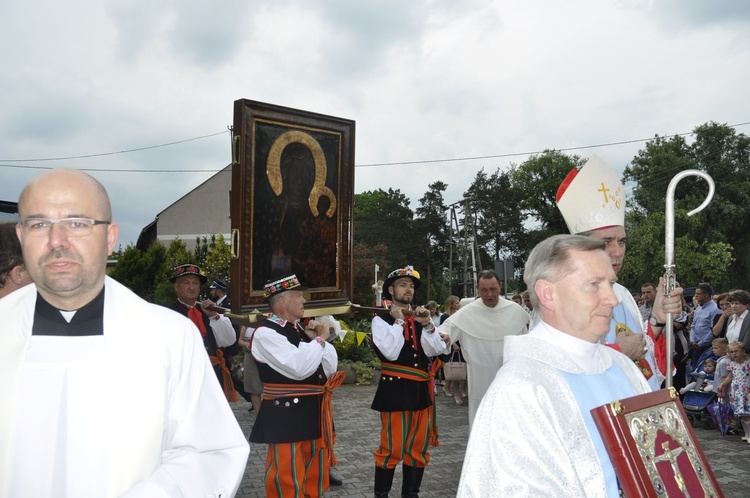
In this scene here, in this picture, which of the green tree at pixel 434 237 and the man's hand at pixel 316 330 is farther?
the green tree at pixel 434 237

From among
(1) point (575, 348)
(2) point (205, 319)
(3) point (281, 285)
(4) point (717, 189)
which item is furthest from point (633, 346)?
(4) point (717, 189)

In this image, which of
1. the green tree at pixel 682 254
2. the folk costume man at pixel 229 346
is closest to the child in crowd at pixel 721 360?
the folk costume man at pixel 229 346

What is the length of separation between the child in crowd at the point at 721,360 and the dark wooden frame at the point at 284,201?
622 cm

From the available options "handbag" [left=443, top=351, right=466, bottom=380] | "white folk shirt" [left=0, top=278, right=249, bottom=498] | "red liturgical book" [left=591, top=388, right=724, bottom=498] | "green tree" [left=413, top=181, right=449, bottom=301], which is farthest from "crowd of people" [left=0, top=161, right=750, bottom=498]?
"green tree" [left=413, top=181, right=449, bottom=301]

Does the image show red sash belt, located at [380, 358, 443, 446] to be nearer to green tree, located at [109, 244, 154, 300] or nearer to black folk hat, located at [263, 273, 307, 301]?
black folk hat, located at [263, 273, 307, 301]

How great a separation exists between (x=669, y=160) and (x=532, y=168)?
14882 millimetres

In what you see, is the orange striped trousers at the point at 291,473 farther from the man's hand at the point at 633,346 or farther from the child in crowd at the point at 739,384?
the child in crowd at the point at 739,384

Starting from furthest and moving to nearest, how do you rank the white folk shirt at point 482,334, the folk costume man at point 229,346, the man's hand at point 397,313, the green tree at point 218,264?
the green tree at point 218,264 → the folk costume man at point 229,346 → the white folk shirt at point 482,334 → the man's hand at point 397,313

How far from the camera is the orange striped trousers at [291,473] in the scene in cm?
479

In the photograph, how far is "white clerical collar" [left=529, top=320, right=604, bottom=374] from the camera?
237 centimetres

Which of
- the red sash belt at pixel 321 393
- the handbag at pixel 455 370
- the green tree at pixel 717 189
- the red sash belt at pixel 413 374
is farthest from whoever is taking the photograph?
the green tree at pixel 717 189

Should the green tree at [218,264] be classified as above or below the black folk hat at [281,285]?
above

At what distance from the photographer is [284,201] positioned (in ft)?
13.8

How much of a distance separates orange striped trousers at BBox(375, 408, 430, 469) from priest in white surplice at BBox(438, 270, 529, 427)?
1053 millimetres
